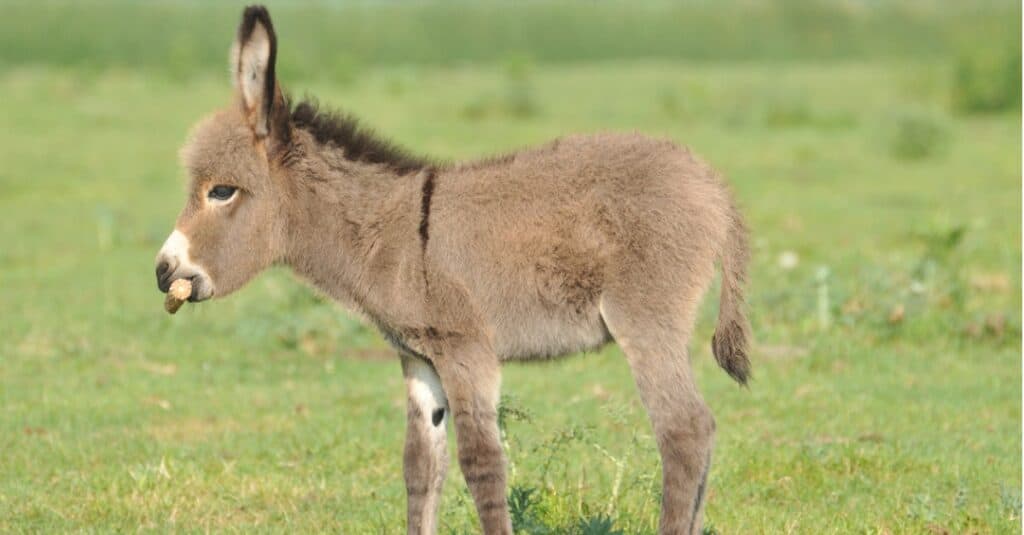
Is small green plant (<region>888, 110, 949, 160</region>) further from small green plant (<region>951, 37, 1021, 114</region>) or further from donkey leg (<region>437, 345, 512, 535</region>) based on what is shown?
donkey leg (<region>437, 345, 512, 535</region>)

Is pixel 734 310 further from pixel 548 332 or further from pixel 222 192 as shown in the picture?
pixel 222 192

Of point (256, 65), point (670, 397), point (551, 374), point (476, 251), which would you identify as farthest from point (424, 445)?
point (551, 374)

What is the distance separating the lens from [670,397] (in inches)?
215

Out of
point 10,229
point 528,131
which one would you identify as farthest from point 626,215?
point 528,131

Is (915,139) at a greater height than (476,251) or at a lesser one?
lesser

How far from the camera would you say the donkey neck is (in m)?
5.67

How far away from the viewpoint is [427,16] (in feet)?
251

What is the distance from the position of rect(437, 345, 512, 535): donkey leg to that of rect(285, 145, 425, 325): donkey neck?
1.18ft

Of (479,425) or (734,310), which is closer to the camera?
(479,425)

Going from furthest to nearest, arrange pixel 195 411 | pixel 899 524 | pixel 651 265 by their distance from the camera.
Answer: pixel 195 411 → pixel 899 524 → pixel 651 265

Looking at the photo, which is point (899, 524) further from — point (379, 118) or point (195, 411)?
point (379, 118)

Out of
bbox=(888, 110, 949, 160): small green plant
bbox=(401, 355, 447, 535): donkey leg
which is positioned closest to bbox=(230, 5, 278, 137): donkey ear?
bbox=(401, 355, 447, 535): donkey leg

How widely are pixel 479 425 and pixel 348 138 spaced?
56.9 inches

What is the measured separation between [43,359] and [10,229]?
27.3ft
